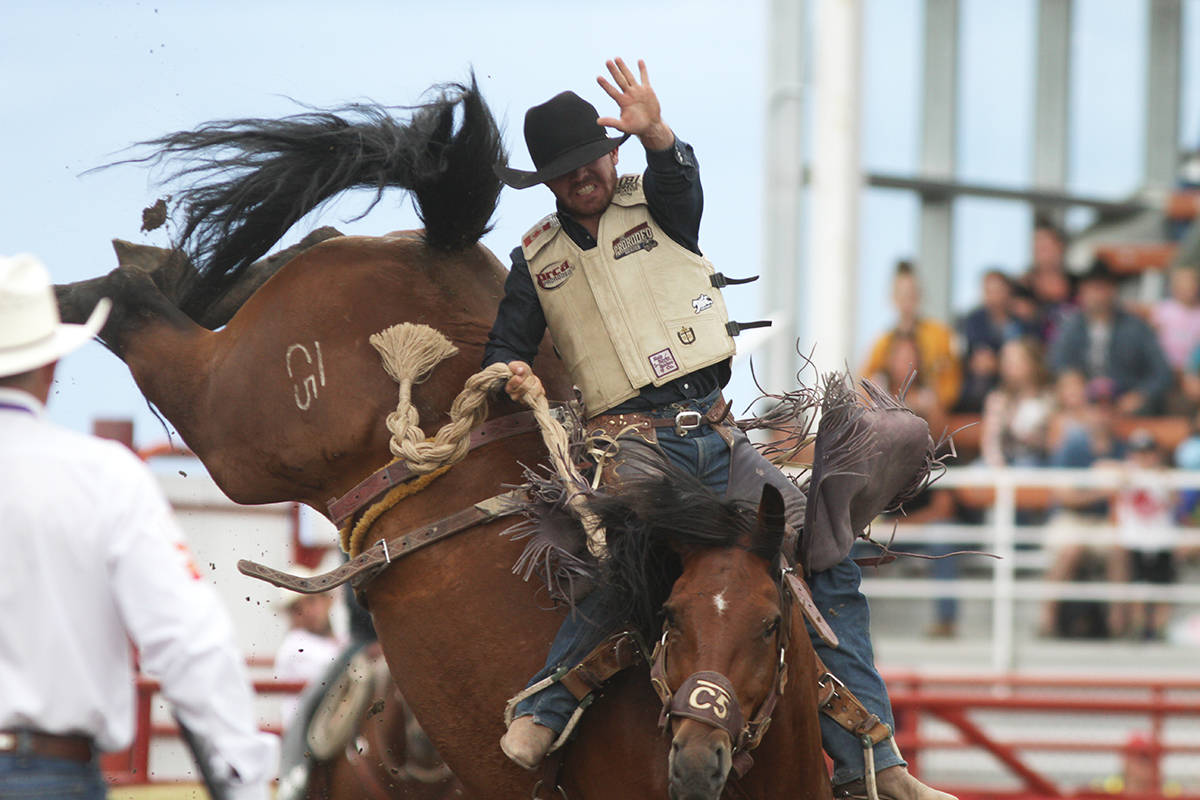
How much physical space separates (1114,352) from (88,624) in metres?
9.24

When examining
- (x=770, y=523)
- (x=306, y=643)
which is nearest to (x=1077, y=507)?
(x=306, y=643)

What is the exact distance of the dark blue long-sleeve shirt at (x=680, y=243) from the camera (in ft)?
13.5

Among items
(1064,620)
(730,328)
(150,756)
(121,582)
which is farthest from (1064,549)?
(121,582)

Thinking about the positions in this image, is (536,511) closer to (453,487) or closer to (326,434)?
(453,487)

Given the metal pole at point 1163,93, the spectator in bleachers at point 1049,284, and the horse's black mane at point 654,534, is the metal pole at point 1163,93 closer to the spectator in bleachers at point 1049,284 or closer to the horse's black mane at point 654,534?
the spectator in bleachers at point 1049,284

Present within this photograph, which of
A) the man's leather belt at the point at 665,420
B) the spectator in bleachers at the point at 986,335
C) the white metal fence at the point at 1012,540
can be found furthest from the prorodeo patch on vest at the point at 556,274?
the spectator in bleachers at the point at 986,335

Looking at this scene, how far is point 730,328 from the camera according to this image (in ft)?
14.0

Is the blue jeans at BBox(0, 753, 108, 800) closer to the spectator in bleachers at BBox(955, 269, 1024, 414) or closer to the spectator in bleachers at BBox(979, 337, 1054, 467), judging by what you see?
the spectator in bleachers at BBox(979, 337, 1054, 467)

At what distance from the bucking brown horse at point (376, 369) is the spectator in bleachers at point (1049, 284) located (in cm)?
752

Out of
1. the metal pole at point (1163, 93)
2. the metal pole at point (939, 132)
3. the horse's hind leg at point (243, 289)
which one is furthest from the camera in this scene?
the metal pole at point (1163, 93)

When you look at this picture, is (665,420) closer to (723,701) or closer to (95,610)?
(723,701)

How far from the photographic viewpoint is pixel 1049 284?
38.3 feet

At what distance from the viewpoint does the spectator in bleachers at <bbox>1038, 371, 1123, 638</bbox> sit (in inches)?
393

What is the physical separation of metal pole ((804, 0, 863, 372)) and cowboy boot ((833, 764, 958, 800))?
212 inches
